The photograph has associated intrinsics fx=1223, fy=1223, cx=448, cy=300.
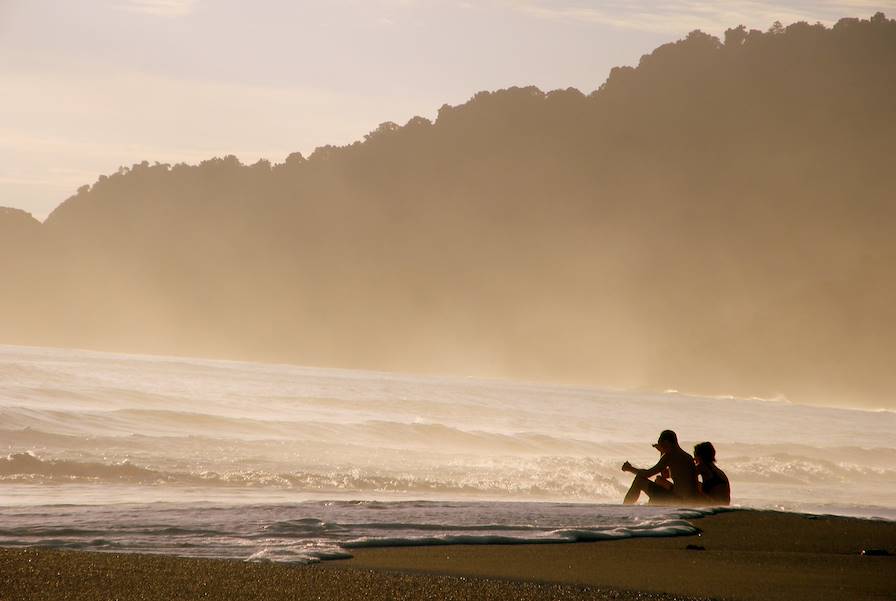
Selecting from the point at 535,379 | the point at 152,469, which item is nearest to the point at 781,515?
the point at 152,469

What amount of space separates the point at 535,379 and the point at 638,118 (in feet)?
147

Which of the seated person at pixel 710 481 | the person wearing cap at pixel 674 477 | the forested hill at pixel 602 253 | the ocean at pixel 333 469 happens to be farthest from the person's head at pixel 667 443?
the forested hill at pixel 602 253

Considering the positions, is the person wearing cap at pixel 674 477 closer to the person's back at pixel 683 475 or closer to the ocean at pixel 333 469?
the person's back at pixel 683 475

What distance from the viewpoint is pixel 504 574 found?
7.33 m

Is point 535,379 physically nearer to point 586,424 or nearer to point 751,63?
point 751,63

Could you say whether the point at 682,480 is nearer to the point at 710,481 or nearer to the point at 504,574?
the point at 710,481

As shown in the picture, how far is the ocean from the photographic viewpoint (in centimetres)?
941

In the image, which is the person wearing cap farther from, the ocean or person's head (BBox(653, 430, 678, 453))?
the ocean

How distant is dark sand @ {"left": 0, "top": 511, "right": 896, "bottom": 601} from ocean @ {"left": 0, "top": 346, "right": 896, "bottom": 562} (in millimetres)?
559

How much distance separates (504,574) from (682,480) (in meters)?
5.82

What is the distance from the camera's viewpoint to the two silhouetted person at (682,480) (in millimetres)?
12734

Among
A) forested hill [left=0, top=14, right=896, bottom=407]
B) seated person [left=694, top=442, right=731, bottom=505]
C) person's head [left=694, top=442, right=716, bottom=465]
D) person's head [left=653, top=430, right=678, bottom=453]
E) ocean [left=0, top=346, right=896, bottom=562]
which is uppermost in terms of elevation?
forested hill [left=0, top=14, right=896, bottom=407]

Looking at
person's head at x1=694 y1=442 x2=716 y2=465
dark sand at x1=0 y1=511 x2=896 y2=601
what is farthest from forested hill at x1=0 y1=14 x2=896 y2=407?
dark sand at x1=0 y1=511 x2=896 y2=601

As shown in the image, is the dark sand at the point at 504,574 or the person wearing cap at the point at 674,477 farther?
the person wearing cap at the point at 674,477
